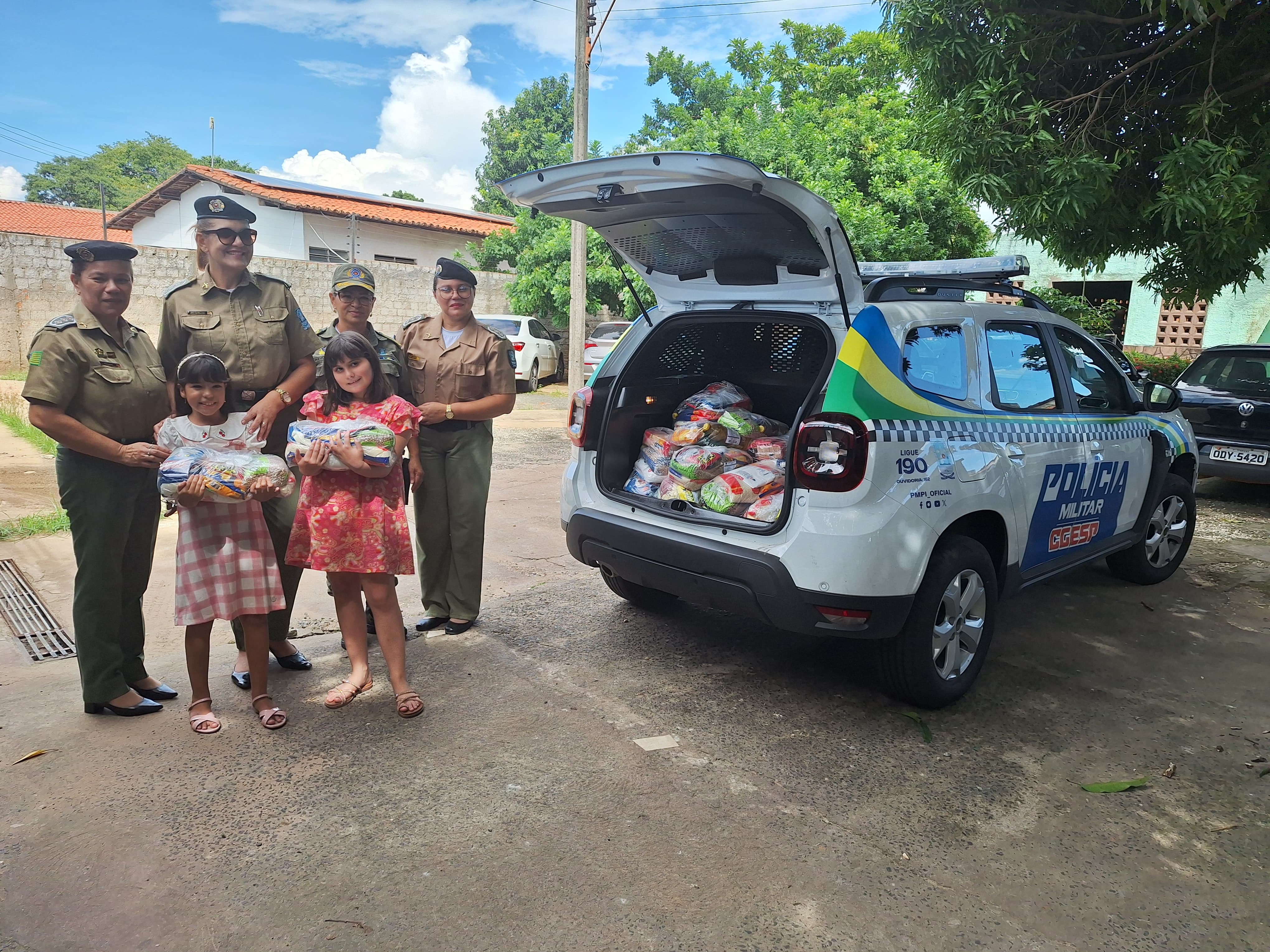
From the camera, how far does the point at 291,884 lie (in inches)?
94.1

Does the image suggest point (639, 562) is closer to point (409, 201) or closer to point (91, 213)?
point (409, 201)

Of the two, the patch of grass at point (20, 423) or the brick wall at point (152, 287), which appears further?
the brick wall at point (152, 287)

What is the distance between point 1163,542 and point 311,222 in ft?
69.9

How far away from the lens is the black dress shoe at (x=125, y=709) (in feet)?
10.9

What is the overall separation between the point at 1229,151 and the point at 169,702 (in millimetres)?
6413

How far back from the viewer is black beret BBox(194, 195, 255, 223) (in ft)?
11.4

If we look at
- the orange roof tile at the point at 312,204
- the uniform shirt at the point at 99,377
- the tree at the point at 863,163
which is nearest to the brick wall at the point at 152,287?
the orange roof tile at the point at 312,204

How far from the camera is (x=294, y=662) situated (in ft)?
12.8

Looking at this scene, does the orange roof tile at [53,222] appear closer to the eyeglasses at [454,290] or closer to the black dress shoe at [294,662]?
the eyeglasses at [454,290]

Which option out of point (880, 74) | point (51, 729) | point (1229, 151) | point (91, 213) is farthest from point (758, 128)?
point (91, 213)

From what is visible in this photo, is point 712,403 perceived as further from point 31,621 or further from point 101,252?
point 31,621

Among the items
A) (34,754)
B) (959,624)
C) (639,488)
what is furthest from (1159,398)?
(34,754)

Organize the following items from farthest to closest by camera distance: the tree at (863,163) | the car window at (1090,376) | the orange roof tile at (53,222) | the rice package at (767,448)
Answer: the orange roof tile at (53,222) < the tree at (863,163) < the car window at (1090,376) < the rice package at (767,448)

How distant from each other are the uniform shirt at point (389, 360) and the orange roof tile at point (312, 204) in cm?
1793
